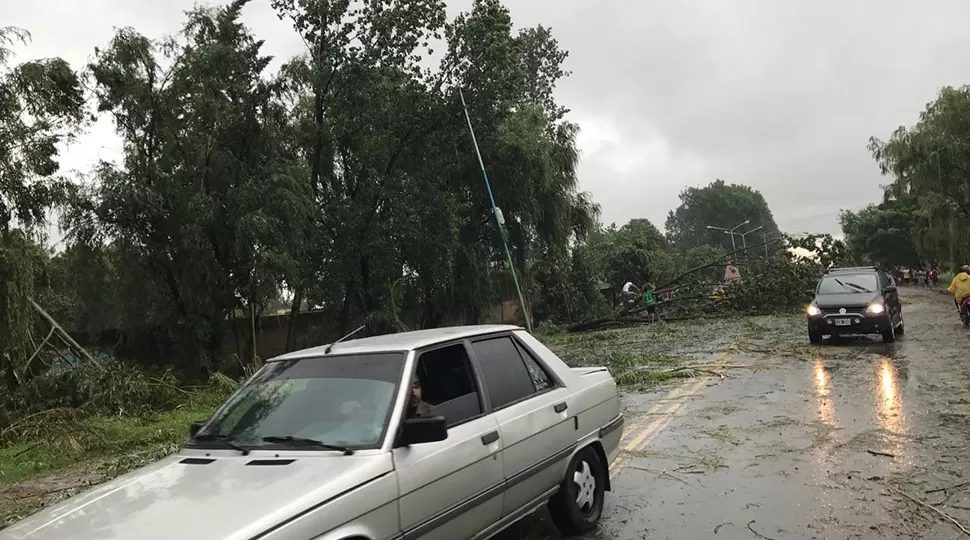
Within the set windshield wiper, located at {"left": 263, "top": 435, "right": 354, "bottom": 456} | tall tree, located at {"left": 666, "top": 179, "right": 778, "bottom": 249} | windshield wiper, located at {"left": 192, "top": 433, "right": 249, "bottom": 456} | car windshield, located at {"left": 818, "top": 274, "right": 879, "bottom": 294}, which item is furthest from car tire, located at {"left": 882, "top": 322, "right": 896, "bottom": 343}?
tall tree, located at {"left": 666, "top": 179, "right": 778, "bottom": 249}

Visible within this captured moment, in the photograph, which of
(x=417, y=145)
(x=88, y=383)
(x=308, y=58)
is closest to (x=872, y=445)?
(x=88, y=383)

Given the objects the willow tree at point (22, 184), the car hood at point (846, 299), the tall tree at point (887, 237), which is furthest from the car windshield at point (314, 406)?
the tall tree at point (887, 237)

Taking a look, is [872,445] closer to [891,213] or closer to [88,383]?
[88,383]

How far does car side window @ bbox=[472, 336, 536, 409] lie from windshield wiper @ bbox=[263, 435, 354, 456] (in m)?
1.15

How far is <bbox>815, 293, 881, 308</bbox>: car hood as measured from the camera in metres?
15.7

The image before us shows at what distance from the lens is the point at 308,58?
69.1 feet

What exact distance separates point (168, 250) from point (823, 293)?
15.5 metres

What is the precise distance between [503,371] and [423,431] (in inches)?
47.7

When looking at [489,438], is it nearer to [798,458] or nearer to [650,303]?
[798,458]

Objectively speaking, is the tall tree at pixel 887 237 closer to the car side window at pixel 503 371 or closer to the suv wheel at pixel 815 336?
the suv wheel at pixel 815 336

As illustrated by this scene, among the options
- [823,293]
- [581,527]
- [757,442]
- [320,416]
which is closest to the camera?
[320,416]

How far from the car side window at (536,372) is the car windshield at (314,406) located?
1.20 m

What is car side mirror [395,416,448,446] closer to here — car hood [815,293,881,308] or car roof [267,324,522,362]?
car roof [267,324,522,362]

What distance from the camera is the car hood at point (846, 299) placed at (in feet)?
51.4
